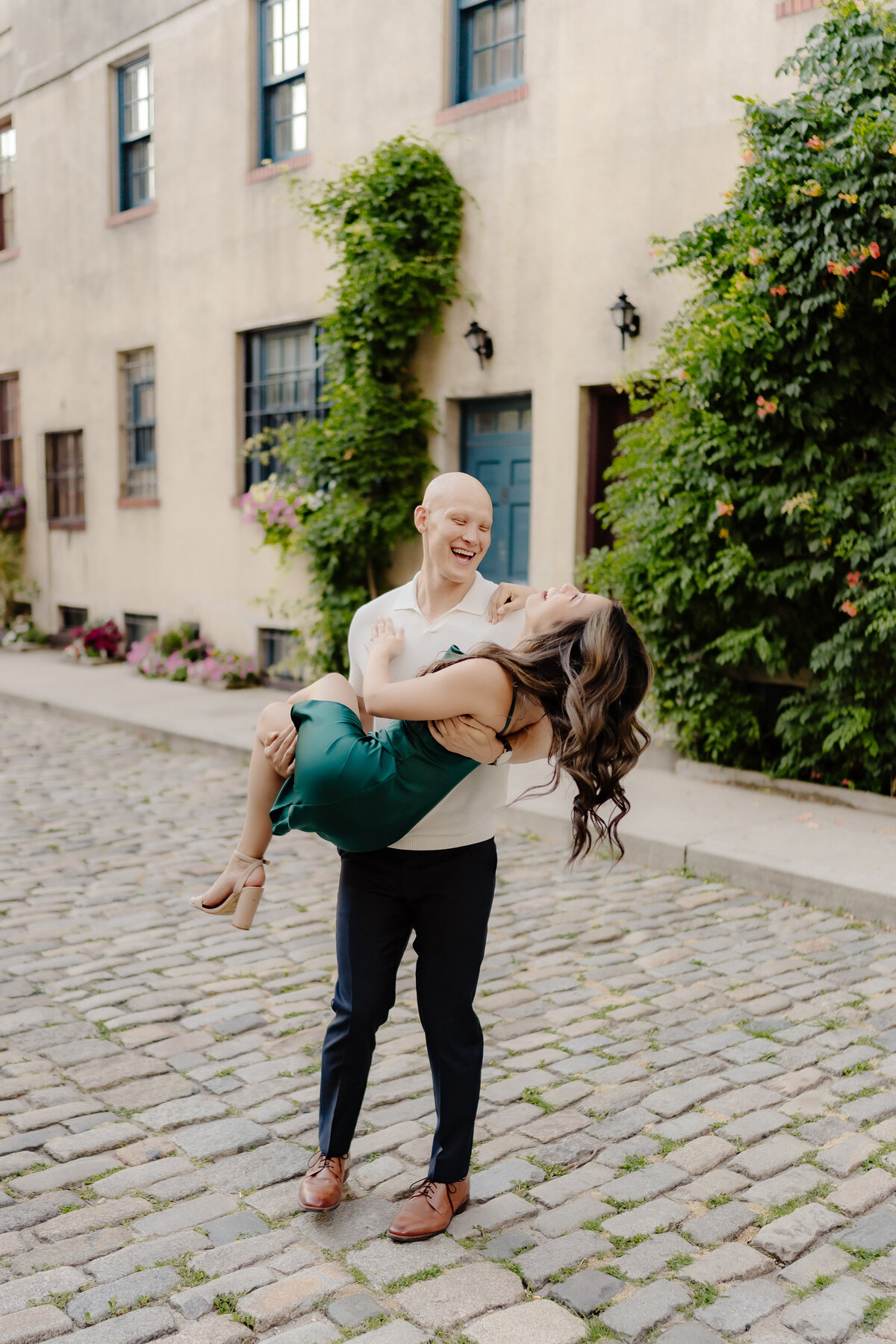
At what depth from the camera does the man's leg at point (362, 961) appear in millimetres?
3070

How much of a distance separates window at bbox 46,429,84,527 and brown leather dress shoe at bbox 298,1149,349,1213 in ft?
46.1

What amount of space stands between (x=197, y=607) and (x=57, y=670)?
6.49ft

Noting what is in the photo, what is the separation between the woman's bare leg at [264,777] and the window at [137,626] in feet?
40.0

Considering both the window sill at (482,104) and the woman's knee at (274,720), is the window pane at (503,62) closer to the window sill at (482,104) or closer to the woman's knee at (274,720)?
the window sill at (482,104)

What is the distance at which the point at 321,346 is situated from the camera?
12.1 metres

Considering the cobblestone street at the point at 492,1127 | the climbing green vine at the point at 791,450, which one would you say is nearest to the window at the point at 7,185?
the climbing green vine at the point at 791,450

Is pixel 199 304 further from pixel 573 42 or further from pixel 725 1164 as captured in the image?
pixel 725 1164

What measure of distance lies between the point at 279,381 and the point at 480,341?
10.6 ft

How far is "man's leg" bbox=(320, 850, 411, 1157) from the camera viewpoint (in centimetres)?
307

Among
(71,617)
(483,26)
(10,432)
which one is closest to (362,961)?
(483,26)

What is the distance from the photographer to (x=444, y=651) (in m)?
3.09

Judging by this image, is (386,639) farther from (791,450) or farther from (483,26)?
(483,26)

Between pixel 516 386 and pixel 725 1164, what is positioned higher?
pixel 516 386

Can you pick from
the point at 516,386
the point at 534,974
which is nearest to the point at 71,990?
the point at 534,974
